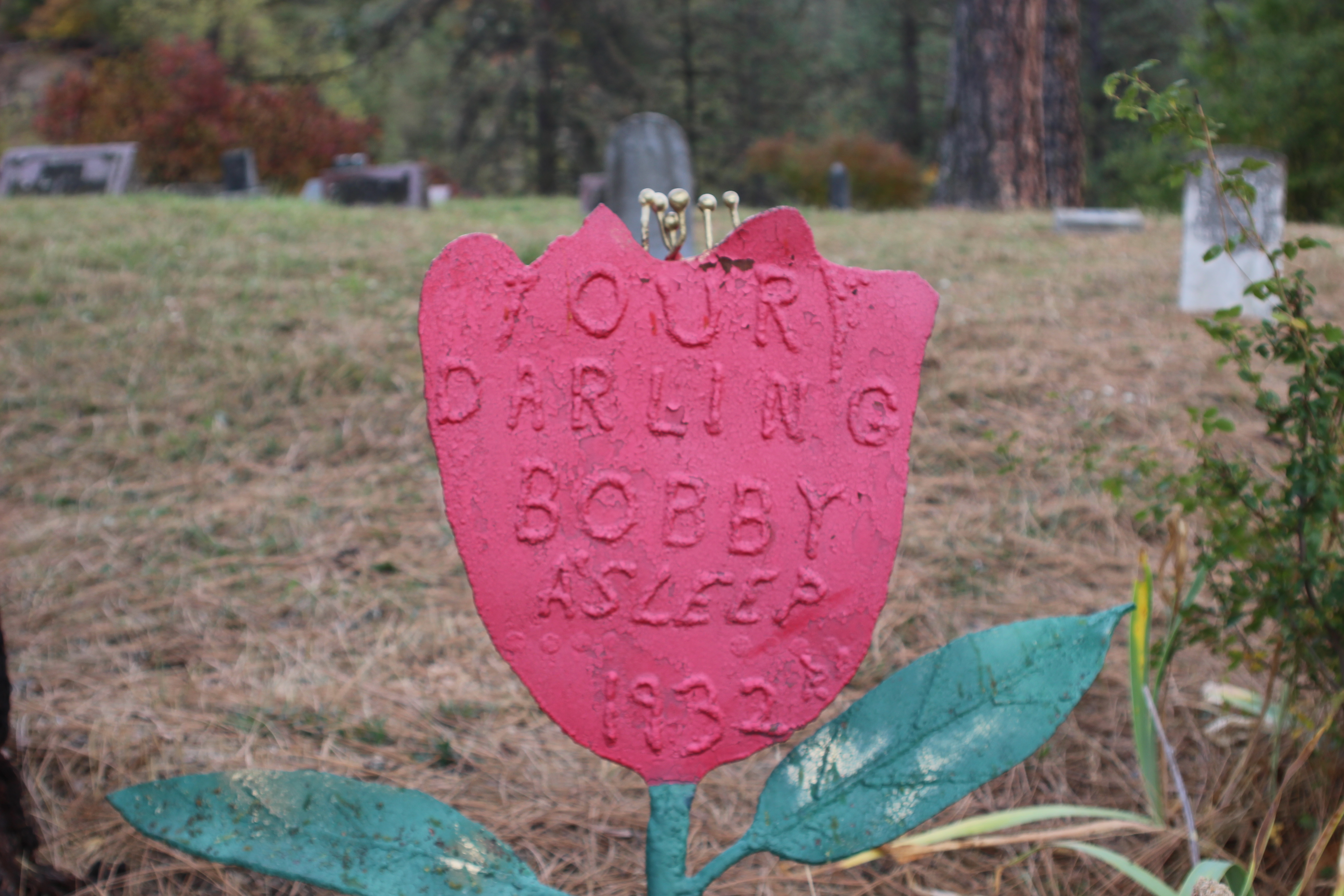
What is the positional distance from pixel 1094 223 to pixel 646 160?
2776mm

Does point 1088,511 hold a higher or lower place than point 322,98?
lower

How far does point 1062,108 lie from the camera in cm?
880

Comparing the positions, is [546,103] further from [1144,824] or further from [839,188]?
[1144,824]

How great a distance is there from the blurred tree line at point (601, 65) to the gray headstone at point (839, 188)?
138 inches

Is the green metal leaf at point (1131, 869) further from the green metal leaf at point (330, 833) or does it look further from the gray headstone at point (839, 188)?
the gray headstone at point (839, 188)

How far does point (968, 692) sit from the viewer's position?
1060 millimetres

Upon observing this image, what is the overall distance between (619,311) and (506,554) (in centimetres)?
28

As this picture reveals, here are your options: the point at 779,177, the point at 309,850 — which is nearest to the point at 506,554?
the point at 309,850

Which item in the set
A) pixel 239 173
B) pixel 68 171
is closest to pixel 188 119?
pixel 239 173

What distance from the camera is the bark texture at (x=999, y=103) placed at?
7.47 m

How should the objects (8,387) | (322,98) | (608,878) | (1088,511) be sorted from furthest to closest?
(322,98) < (8,387) < (1088,511) < (608,878)

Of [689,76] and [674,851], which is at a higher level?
[689,76]

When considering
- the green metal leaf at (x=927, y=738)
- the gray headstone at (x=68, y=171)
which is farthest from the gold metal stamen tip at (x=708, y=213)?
the gray headstone at (x=68, y=171)

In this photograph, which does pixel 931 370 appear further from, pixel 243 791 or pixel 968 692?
pixel 243 791
